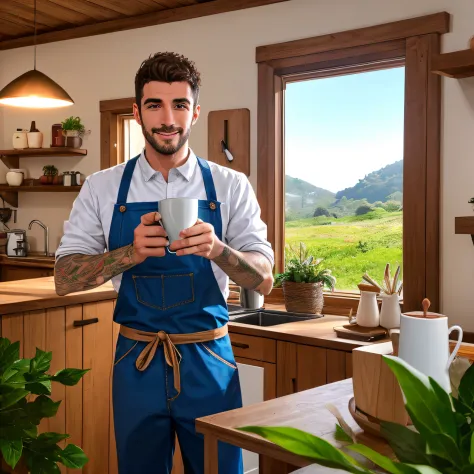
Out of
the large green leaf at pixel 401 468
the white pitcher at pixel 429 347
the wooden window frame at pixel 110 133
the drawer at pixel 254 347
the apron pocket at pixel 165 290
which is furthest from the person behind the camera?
the wooden window frame at pixel 110 133

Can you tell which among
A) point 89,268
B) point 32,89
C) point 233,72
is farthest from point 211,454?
point 233,72

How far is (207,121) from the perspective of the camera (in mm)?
4379

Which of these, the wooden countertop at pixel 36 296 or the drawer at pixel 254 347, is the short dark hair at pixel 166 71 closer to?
the wooden countertop at pixel 36 296

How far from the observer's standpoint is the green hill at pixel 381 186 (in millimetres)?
3738

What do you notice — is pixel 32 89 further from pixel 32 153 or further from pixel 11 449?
pixel 11 449

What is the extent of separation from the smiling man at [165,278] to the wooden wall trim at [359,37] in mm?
1785

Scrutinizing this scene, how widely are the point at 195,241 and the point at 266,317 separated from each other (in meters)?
2.19

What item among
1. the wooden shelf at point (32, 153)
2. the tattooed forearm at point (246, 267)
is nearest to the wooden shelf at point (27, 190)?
the wooden shelf at point (32, 153)

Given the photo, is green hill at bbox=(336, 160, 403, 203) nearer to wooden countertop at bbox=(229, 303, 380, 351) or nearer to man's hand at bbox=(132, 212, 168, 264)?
wooden countertop at bbox=(229, 303, 380, 351)

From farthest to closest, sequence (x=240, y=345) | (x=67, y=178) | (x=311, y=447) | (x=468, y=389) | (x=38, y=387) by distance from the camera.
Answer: (x=67, y=178) < (x=240, y=345) < (x=38, y=387) < (x=468, y=389) < (x=311, y=447)

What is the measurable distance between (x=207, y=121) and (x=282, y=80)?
559 millimetres

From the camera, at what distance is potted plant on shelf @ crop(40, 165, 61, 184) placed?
522cm

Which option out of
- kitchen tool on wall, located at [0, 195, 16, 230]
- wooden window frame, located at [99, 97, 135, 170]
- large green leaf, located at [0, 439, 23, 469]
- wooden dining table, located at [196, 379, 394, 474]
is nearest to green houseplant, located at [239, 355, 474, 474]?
large green leaf, located at [0, 439, 23, 469]

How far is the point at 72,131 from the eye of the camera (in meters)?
5.08
